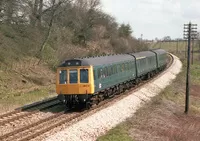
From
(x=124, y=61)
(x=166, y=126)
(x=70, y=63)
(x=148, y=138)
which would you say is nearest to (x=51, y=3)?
(x=124, y=61)

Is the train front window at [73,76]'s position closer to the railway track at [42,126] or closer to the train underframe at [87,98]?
the train underframe at [87,98]

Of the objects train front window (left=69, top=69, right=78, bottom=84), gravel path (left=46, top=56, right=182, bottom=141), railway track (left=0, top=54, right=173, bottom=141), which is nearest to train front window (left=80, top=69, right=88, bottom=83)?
train front window (left=69, top=69, right=78, bottom=84)

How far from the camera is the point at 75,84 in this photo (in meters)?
22.6

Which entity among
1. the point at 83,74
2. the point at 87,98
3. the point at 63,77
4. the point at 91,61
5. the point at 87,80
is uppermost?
the point at 91,61

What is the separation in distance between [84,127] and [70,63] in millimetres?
5735

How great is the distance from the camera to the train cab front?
74.1 feet

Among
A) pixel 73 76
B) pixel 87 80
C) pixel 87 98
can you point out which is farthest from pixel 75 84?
pixel 87 98

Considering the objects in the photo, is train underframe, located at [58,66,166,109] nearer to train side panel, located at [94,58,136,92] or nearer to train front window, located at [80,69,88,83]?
→ train side panel, located at [94,58,136,92]

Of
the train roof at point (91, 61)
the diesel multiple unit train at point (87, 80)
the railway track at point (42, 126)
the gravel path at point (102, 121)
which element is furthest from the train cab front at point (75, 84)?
the gravel path at point (102, 121)

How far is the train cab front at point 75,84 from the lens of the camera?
22.6 meters

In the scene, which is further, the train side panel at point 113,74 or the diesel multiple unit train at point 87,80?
the train side panel at point 113,74

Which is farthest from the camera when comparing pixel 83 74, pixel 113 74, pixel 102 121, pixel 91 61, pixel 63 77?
pixel 113 74

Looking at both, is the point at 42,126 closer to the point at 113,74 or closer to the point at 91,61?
the point at 91,61

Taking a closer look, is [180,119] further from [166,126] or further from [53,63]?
[53,63]
